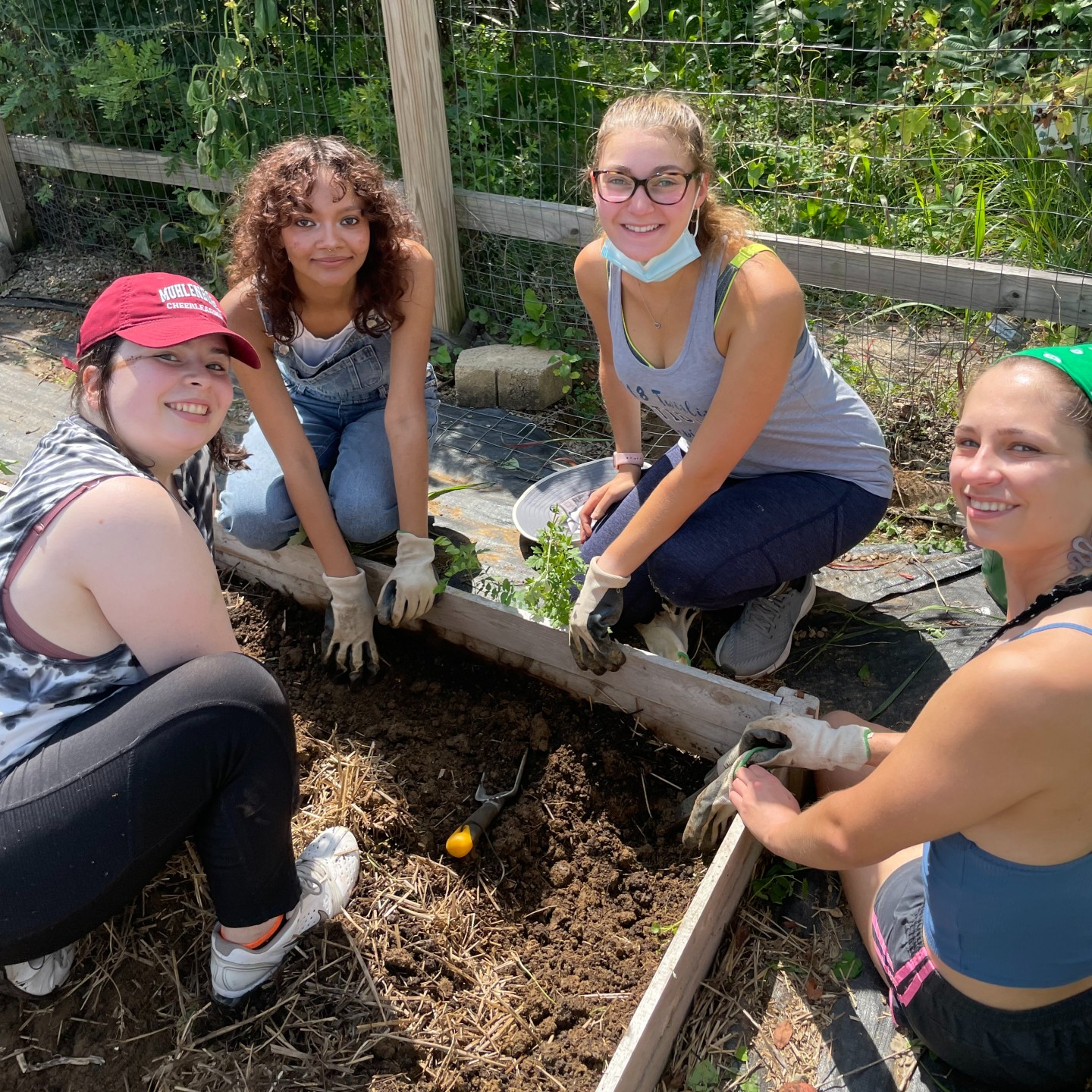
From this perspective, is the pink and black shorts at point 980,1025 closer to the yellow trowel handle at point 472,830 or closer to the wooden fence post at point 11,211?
the yellow trowel handle at point 472,830

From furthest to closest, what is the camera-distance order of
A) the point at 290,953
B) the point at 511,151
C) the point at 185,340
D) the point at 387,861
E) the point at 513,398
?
the point at 511,151 → the point at 513,398 → the point at 387,861 → the point at 290,953 → the point at 185,340

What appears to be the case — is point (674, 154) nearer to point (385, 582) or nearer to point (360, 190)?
point (360, 190)

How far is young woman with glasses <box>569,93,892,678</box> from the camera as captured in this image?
2.14 meters

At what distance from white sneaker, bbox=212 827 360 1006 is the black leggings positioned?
0.81 ft

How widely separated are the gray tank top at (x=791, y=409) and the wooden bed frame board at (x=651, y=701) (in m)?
0.65

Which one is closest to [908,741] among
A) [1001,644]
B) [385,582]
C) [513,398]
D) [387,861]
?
Result: [1001,644]

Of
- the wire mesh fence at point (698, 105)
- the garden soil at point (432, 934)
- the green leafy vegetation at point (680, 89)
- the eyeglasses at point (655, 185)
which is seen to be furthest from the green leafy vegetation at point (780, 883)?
the green leafy vegetation at point (680, 89)

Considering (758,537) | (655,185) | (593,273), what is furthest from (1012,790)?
(593,273)

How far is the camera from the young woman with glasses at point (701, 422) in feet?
7.02

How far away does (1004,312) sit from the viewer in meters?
3.06

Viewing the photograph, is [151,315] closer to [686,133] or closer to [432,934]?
[686,133]

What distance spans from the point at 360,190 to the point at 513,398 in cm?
162

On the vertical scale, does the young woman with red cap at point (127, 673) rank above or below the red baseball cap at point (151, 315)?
below

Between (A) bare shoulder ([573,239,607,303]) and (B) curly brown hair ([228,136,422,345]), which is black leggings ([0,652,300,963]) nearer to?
(B) curly brown hair ([228,136,422,345])
